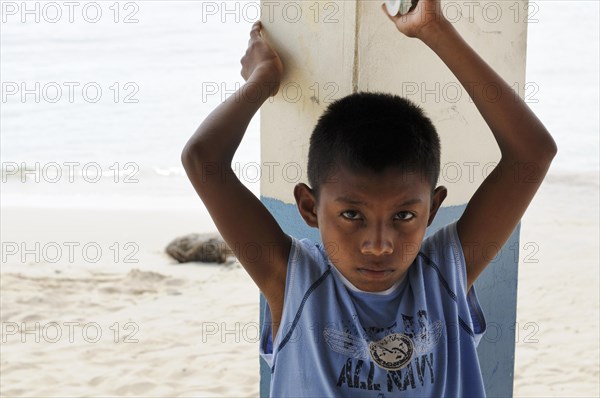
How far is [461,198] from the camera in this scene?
2.43 metres

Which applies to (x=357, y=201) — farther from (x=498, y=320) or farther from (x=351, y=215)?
(x=498, y=320)

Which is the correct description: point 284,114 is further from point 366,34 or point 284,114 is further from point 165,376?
point 165,376

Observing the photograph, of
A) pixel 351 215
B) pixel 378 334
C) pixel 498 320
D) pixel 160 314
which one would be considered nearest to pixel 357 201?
pixel 351 215

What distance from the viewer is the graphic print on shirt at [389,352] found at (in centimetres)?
168

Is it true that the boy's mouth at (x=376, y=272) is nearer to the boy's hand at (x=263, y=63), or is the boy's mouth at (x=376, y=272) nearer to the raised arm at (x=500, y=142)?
the raised arm at (x=500, y=142)

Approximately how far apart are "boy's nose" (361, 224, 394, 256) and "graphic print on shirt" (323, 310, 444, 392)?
0.20 m

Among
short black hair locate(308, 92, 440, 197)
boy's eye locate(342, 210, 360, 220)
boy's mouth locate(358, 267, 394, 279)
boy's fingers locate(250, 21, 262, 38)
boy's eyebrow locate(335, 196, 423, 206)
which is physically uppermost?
boy's fingers locate(250, 21, 262, 38)

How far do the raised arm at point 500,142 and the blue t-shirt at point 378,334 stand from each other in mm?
75

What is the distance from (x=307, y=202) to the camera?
1767 mm

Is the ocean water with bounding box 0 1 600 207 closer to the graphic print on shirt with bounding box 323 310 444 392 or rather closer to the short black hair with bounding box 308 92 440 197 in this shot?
the short black hair with bounding box 308 92 440 197

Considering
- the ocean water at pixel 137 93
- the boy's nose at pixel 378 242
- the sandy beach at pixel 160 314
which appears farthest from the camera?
the ocean water at pixel 137 93

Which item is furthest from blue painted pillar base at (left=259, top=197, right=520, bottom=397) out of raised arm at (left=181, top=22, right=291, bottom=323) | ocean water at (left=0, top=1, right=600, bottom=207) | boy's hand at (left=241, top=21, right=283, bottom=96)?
ocean water at (left=0, top=1, right=600, bottom=207)

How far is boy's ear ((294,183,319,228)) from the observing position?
1756 millimetres

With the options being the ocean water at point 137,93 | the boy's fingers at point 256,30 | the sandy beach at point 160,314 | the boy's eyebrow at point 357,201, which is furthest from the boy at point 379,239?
the ocean water at point 137,93
